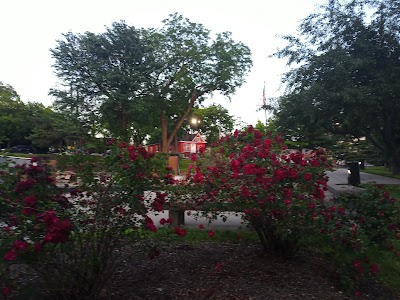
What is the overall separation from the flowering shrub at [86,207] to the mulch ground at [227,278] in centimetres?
57

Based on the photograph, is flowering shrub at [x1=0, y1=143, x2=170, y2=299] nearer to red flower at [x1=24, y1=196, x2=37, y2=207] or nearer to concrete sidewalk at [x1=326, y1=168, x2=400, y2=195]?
red flower at [x1=24, y1=196, x2=37, y2=207]

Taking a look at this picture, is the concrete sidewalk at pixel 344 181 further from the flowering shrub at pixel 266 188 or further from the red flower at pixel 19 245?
the red flower at pixel 19 245

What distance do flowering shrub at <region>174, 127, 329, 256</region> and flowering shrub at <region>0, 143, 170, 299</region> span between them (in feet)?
3.10

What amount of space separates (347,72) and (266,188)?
32.3 ft

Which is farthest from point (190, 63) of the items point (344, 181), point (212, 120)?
point (212, 120)

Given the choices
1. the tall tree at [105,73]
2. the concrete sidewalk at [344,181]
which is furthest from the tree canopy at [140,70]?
the concrete sidewalk at [344,181]

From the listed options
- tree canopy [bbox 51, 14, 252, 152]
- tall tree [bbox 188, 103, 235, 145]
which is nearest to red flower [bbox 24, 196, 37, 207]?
tree canopy [bbox 51, 14, 252, 152]

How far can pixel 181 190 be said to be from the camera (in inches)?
172

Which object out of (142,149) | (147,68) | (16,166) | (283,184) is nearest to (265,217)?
(283,184)

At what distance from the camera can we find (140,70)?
29.2 m

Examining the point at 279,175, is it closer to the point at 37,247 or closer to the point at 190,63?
the point at 37,247

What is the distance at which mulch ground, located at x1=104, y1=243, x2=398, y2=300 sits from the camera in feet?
12.3

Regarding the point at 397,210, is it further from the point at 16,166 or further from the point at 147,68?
the point at 147,68

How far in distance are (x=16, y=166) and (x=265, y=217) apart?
107 inches
